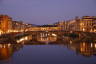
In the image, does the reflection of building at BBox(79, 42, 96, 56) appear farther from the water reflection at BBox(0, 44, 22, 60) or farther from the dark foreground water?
the water reflection at BBox(0, 44, 22, 60)

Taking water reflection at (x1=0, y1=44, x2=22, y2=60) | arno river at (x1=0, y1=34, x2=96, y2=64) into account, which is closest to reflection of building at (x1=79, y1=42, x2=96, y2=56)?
arno river at (x1=0, y1=34, x2=96, y2=64)

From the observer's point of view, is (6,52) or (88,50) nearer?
(6,52)

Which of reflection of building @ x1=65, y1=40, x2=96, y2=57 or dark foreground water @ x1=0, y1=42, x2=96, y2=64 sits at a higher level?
reflection of building @ x1=65, y1=40, x2=96, y2=57

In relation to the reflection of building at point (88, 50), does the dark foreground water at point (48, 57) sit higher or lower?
lower

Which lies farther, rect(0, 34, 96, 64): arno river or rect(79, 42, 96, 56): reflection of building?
rect(79, 42, 96, 56): reflection of building

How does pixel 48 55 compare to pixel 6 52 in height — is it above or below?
below

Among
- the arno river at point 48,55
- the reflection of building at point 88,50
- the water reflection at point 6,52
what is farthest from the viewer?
the reflection of building at point 88,50

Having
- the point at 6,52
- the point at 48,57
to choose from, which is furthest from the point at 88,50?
the point at 6,52

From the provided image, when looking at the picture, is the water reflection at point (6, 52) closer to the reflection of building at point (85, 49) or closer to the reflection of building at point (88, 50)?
the reflection of building at point (85, 49)

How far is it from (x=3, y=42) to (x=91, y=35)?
14.0 meters

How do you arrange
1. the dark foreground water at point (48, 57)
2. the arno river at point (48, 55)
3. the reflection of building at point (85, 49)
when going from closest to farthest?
the dark foreground water at point (48, 57) → the arno river at point (48, 55) → the reflection of building at point (85, 49)

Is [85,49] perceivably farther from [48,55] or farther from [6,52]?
[6,52]

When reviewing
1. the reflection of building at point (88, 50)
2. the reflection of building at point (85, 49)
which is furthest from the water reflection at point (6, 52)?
the reflection of building at point (88, 50)

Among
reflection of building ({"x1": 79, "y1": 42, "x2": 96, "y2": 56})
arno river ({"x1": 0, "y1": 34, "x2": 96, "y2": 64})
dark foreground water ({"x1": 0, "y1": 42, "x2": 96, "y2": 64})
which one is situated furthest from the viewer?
reflection of building ({"x1": 79, "y1": 42, "x2": 96, "y2": 56})
